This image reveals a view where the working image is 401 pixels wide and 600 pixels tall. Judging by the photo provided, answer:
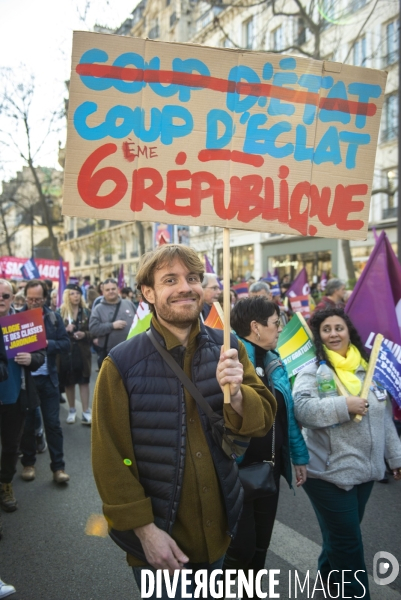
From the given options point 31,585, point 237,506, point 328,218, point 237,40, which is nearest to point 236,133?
point 328,218

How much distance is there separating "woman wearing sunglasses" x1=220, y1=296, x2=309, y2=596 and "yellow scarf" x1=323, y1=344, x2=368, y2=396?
0.36 meters

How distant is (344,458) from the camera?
273 cm

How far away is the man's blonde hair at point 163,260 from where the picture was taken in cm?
203

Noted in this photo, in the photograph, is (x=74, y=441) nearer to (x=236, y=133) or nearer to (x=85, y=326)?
(x=85, y=326)

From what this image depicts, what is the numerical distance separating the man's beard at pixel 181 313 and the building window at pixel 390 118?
22.5m

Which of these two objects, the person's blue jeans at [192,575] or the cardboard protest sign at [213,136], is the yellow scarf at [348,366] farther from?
the person's blue jeans at [192,575]

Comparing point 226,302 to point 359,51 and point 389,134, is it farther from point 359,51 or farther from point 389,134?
point 359,51

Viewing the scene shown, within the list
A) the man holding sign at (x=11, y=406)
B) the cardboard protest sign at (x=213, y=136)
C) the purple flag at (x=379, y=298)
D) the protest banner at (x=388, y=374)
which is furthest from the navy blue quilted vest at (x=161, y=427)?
the man holding sign at (x=11, y=406)

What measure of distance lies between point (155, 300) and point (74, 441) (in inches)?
173

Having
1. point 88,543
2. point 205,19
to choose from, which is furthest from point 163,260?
point 205,19

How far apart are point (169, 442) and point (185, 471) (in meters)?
0.14

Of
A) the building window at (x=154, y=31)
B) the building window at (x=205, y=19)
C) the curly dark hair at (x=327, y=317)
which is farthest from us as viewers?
the building window at (x=154, y=31)

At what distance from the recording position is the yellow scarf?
9.56 feet

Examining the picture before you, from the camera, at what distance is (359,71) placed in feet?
7.57
